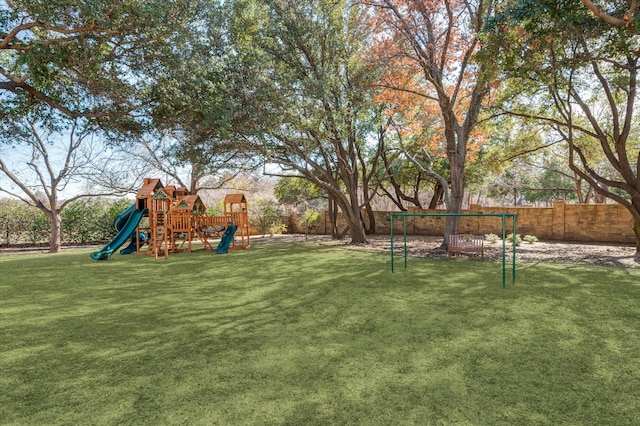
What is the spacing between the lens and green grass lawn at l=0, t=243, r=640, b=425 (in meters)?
2.24

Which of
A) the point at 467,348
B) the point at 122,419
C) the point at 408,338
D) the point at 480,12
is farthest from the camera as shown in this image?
the point at 480,12

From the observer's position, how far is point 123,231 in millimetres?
11172

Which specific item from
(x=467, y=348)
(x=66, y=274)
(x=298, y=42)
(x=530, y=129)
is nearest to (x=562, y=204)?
(x=530, y=129)

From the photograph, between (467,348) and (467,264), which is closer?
(467,348)

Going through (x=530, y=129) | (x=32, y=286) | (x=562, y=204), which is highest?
(x=530, y=129)

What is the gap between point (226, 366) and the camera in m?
2.91

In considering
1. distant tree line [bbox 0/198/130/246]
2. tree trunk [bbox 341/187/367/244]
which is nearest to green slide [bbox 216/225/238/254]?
tree trunk [bbox 341/187/367/244]

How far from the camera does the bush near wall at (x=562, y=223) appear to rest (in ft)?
42.5

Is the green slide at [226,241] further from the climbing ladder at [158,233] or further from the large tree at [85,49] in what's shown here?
the large tree at [85,49]

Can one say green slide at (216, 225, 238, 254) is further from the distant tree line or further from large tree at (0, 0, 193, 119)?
the distant tree line

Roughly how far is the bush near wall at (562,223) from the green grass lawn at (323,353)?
850cm

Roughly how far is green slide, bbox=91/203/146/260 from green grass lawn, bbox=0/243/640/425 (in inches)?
158

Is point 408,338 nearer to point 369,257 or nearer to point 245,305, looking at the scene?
point 245,305

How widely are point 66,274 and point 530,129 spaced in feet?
50.3
